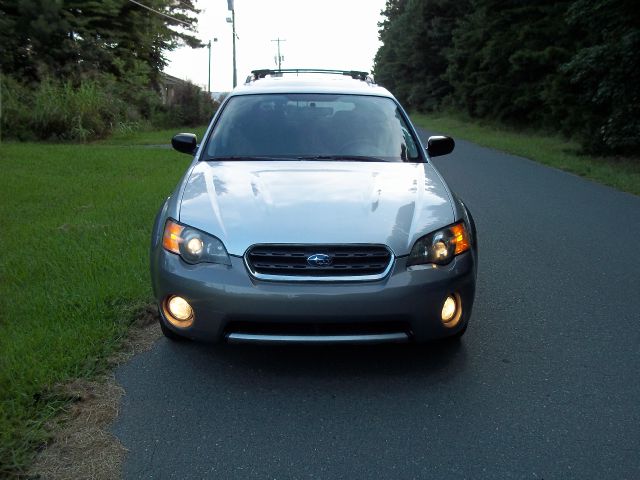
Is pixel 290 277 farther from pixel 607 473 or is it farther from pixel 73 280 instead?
pixel 73 280

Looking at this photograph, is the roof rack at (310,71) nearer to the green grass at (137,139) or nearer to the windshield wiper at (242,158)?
the windshield wiper at (242,158)

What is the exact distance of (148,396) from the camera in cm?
341

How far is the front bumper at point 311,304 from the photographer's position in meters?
3.21

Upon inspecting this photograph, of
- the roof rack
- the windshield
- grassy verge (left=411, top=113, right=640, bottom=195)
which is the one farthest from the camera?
grassy verge (left=411, top=113, right=640, bottom=195)

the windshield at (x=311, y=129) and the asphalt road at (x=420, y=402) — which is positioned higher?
the windshield at (x=311, y=129)

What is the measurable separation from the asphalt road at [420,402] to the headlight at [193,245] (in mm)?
703

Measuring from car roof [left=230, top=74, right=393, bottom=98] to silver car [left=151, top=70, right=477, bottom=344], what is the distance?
1261 mm

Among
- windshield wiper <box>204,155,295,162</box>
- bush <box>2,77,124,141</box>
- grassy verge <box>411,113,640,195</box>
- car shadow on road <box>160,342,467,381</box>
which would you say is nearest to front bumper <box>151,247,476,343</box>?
car shadow on road <box>160,342,467,381</box>

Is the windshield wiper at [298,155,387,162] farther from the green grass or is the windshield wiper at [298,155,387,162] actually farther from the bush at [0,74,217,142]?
the bush at [0,74,217,142]

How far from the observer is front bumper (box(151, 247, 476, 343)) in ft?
10.5

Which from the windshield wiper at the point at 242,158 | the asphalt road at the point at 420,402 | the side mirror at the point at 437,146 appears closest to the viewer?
the asphalt road at the point at 420,402

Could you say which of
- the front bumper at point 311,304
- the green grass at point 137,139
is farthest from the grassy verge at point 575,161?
the green grass at point 137,139

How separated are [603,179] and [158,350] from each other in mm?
10002

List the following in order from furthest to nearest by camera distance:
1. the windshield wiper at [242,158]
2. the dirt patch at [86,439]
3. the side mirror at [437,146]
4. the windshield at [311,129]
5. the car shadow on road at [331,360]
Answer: the side mirror at [437,146]
the windshield at [311,129]
the windshield wiper at [242,158]
the car shadow on road at [331,360]
the dirt patch at [86,439]
